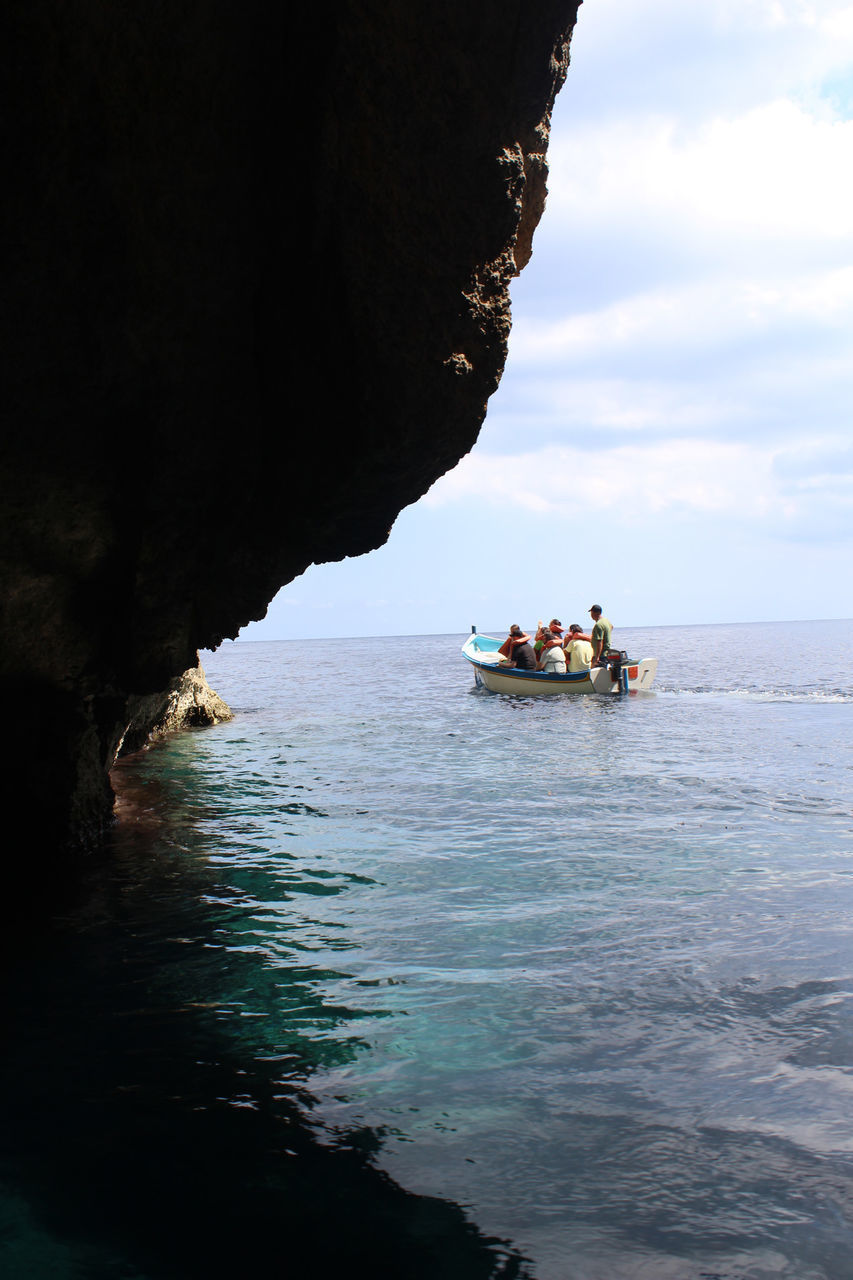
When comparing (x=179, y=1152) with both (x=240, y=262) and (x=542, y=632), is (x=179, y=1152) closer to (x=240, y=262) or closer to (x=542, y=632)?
(x=240, y=262)

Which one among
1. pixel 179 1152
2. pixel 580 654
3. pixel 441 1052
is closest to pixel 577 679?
pixel 580 654

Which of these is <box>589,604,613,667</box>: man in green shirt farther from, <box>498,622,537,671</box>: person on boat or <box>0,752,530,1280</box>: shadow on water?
<box>0,752,530,1280</box>: shadow on water

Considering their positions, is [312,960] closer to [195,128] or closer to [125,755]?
[195,128]

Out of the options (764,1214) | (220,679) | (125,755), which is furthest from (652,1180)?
(220,679)

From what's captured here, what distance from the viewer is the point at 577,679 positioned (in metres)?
23.9

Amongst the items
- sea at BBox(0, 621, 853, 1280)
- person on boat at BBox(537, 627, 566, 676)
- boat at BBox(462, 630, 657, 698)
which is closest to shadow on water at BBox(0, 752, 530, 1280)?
sea at BBox(0, 621, 853, 1280)

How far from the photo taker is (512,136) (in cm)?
572

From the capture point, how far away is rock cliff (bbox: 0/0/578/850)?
5066 mm

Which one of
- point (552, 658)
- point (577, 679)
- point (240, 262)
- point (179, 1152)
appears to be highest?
point (240, 262)

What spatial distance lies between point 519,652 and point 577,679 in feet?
6.96

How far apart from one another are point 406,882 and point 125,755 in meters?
9.19

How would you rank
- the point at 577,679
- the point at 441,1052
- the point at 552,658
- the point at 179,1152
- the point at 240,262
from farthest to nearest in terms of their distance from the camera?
the point at 552,658 < the point at 577,679 < the point at 240,262 < the point at 441,1052 < the point at 179,1152

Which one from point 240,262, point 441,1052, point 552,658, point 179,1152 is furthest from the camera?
point 552,658

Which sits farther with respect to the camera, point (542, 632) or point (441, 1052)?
point (542, 632)
